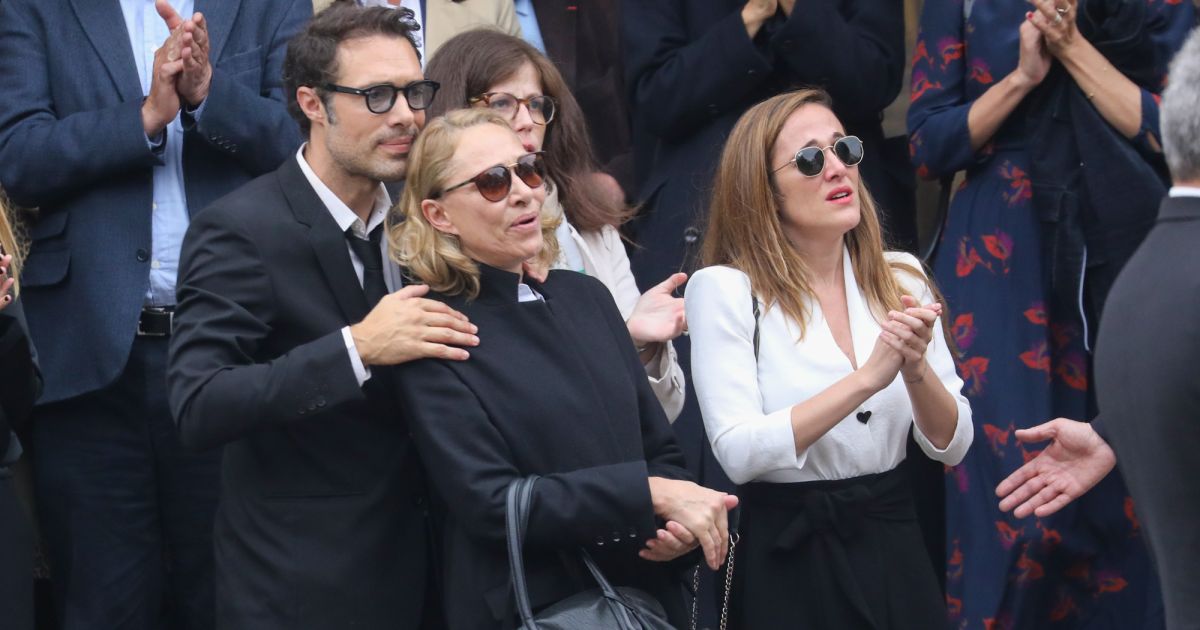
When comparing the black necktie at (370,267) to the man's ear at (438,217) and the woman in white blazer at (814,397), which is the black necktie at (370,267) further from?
the woman in white blazer at (814,397)

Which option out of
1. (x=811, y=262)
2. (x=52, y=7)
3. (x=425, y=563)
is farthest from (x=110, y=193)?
(x=811, y=262)

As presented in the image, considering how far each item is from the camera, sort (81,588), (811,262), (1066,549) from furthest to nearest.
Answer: (1066,549) → (81,588) → (811,262)

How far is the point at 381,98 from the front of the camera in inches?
161

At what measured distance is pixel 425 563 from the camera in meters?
3.97

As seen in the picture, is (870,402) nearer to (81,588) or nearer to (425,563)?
(425,563)

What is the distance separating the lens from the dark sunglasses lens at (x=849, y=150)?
4340 mm

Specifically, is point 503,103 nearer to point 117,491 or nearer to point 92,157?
point 92,157

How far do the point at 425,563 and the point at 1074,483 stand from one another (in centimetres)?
155

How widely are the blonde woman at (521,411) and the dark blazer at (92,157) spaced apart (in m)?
1.09

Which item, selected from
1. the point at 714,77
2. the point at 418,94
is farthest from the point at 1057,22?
the point at 418,94

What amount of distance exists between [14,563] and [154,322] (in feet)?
2.99

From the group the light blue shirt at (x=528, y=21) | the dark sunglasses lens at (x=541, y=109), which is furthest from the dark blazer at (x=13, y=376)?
the light blue shirt at (x=528, y=21)

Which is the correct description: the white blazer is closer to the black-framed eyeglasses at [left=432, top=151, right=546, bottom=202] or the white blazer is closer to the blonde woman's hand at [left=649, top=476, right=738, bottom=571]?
the black-framed eyeglasses at [left=432, top=151, right=546, bottom=202]

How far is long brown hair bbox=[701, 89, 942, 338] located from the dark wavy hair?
0.91 metres
